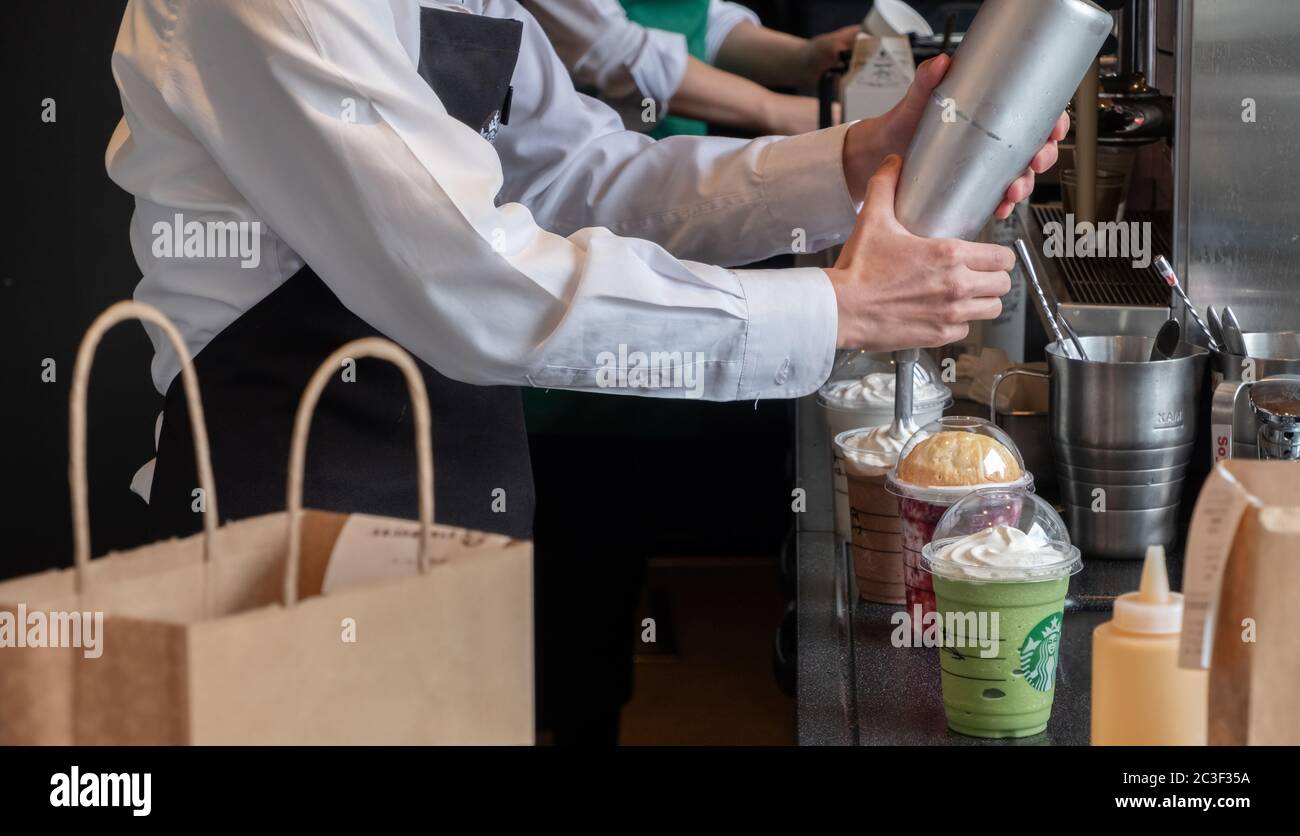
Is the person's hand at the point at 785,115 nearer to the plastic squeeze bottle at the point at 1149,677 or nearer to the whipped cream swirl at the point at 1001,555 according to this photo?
the whipped cream swirl at the point at 1001,555

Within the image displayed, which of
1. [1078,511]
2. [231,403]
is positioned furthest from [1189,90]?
[231,403]

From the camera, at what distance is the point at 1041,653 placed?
3.92ft

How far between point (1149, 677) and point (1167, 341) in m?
0.89

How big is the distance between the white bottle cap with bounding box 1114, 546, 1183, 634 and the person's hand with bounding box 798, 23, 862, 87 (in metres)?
3.06

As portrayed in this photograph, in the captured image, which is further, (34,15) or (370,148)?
(34,15)

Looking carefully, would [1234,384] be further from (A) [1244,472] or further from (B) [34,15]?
(B) [34,15]

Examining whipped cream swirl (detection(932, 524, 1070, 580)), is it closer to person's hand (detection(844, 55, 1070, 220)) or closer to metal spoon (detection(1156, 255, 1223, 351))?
person's hand (detection(844, 55, 1070, 220))

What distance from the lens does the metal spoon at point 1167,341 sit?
1646 mm

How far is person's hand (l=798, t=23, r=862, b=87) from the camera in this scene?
3.81 meters

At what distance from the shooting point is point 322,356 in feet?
4.52

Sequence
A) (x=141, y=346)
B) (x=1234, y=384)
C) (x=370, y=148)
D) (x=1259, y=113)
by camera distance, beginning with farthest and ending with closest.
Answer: (x=141, y=346) → (x=1259, y=113) → (x=1234, y=384) → (x=370, y=148)

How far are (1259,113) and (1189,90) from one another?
83 millimetres

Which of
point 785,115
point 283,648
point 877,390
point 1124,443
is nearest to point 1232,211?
point 1124,443
